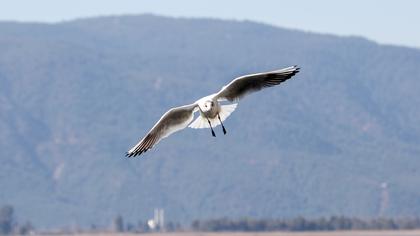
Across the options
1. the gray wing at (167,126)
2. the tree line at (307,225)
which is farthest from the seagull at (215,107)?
the tree line at (307,225)

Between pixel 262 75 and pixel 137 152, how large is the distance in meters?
2.24

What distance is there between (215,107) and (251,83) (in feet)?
2.11

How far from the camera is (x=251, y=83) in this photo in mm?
21469

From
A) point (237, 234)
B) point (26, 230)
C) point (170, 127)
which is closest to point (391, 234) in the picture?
point (237, 234)

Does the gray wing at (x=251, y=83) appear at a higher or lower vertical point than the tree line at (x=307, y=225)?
higher

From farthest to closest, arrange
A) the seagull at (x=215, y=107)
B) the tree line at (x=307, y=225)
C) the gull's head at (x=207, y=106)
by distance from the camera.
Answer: the tree line at (x=307, y=225) < the seagull at (x=215, y=107) < the gull's head at (x=207, y=106)

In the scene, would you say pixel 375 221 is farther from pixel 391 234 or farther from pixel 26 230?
pixel 26 230

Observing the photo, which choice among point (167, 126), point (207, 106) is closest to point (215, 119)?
point (207, 106)

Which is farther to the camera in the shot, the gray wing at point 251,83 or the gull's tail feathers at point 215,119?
the gull's tail feathers at point 215,119

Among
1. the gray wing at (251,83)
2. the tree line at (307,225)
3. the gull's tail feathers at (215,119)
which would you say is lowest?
the tree line at (307,225)

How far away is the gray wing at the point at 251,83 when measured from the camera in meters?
21.1

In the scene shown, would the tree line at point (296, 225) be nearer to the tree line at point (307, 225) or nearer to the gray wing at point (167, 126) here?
A: the tree line at point (307, 225)

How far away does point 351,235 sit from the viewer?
96.2 meters

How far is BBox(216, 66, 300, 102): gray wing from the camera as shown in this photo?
2114cm
